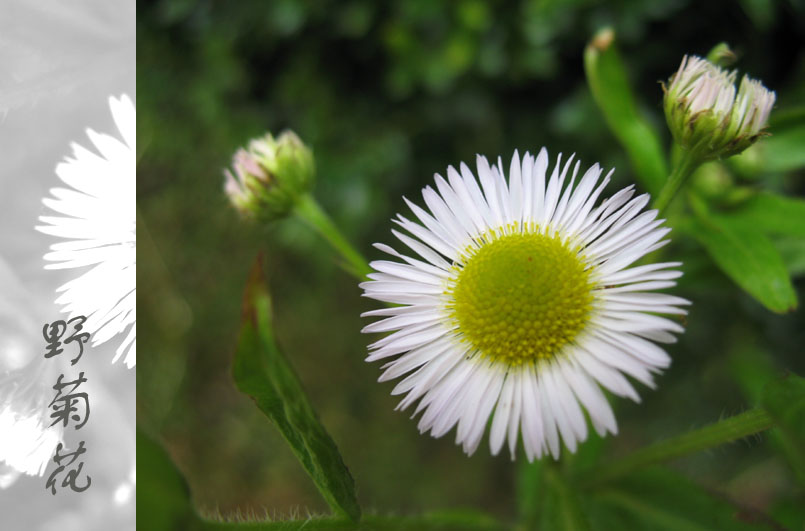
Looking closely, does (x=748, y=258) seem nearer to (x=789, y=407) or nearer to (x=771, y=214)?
(x=771, y=214)

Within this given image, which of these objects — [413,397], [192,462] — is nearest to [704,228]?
[413,397]

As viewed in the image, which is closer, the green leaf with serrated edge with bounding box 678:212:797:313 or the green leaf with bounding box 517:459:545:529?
the green leaf with serrated edge with bounding box 678:212:797:313

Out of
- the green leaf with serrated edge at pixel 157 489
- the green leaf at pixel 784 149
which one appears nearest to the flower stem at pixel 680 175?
the green leaf at pixel 784 149

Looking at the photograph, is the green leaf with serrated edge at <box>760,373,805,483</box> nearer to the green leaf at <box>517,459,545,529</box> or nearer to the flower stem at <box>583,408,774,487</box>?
the flower stem at <box>583,408,774,487</box>

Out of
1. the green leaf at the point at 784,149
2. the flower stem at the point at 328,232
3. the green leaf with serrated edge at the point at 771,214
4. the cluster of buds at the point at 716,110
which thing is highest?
the flower stem at the point at 328,232

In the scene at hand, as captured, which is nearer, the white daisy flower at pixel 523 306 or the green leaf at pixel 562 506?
the white daisy flower at pixel 523 306

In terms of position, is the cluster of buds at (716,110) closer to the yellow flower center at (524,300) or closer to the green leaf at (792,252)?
the yellow flower center at (524,300)

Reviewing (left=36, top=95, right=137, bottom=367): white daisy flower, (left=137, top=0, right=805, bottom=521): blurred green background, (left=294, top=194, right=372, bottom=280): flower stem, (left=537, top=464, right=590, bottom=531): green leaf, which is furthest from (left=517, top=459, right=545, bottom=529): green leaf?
(left=36, top=95, right=137, bottom=367): white daisy flower
